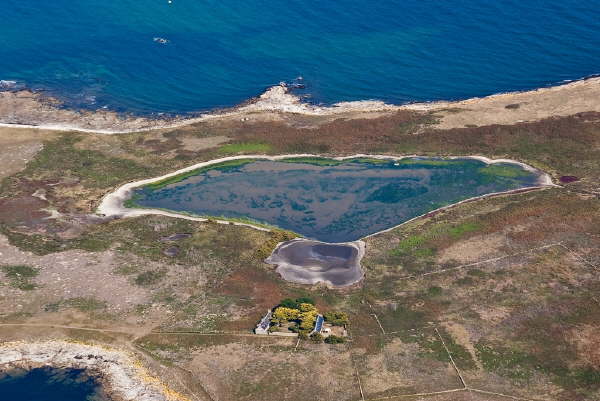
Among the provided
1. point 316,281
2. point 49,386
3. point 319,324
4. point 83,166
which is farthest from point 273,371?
point 83,166

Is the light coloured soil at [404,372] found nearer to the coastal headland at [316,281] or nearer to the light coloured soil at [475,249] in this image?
the coastal headland at [316,281]

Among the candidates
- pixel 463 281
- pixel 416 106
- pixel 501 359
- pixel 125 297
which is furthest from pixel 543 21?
pixel 125 297

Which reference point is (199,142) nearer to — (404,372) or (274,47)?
(274,47)

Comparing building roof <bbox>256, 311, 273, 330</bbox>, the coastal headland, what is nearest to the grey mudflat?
the coastal headland

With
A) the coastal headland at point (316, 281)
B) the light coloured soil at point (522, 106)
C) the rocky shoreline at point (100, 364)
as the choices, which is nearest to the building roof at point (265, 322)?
the coastal headland at point (316, 281)

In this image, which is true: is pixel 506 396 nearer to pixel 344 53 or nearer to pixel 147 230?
pixel 147 230
